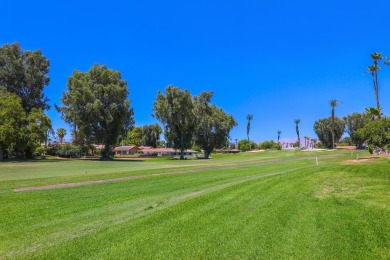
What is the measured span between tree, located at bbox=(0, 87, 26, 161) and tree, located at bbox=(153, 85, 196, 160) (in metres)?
27.3

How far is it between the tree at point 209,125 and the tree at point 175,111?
5.93 metres

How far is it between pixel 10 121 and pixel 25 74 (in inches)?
644

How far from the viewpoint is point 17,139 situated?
189ft

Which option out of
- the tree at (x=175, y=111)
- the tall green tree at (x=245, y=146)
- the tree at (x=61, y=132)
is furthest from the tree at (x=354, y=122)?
the tree at (x=61, y=132)

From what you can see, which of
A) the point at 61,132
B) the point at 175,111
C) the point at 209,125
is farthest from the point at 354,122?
the point at 61,132

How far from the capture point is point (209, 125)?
81438 mm

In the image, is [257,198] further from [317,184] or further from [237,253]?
[237,253]

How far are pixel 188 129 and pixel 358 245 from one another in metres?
70.3

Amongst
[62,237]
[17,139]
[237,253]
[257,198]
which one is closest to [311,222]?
[237,253]

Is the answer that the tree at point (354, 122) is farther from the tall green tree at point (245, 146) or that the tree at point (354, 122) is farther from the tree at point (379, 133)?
the tree at point (379, 133)

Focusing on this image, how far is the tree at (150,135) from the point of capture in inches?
5778

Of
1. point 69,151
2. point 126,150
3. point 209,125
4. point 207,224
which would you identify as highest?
point 209,125

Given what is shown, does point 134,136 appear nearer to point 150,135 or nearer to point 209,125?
point 150,135

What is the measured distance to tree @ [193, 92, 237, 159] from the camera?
80.5m
